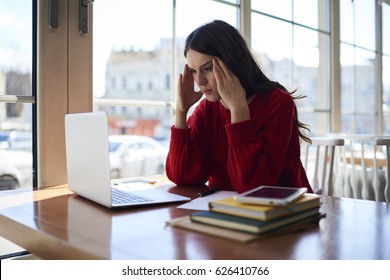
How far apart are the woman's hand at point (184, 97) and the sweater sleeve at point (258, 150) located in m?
0.32

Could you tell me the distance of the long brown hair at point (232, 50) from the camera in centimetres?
148

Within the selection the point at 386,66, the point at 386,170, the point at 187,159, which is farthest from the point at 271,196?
the point at 386,66

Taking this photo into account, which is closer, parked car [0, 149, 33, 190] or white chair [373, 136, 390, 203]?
parked car [0, 149, 33, 190]

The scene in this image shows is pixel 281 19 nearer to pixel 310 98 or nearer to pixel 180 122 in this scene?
pixel 310 98

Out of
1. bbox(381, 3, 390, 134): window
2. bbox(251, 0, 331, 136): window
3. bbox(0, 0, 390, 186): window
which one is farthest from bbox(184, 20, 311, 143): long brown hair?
bbox(381, 3, 390, 134): window

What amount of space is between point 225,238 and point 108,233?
0.24 m

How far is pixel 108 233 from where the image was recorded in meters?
0.82

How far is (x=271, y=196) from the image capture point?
812 millimetres

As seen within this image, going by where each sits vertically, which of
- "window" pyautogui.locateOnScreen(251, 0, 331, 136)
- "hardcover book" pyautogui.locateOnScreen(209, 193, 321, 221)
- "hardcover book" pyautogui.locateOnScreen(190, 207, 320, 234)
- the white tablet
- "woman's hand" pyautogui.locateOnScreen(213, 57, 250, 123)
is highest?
"window" pyautogui.locateOnScreen(251, 0, 331, 136)

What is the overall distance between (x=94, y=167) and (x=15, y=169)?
715mm

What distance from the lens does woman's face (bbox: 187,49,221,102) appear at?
147 cm

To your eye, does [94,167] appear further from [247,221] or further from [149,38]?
[149,38]

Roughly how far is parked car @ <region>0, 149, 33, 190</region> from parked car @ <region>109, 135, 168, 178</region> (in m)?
0.66

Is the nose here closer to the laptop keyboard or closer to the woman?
the woman
